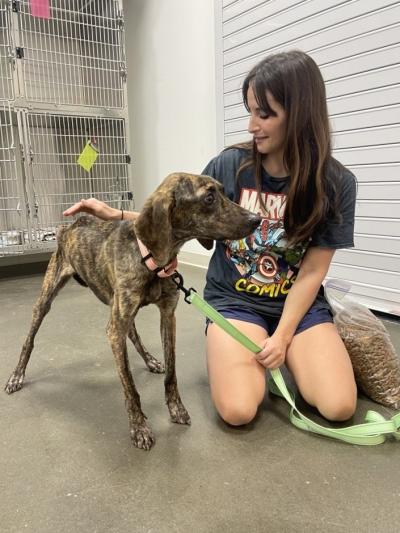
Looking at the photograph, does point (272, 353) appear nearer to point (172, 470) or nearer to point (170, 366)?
point (170, 366)

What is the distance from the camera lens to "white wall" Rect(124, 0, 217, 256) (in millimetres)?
3912

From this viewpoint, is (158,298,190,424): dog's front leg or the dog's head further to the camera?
(158,298,190,424): dog's front leg

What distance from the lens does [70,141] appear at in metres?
4.25

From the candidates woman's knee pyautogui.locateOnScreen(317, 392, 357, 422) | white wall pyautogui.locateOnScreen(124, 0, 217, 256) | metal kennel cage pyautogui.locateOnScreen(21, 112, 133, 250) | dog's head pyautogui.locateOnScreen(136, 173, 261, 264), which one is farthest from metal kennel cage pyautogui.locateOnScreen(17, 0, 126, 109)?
woman's knee pyautogui.locateOnScreen(317, 392, 357, 422)

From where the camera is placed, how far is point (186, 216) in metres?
1.41

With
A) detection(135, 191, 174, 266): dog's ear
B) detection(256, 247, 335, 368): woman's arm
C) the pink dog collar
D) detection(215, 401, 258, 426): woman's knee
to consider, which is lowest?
detection(215, 401, 258, 426): woman's knee

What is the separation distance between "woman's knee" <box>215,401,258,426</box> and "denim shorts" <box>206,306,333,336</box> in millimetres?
343

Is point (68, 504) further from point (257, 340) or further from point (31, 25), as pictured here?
point (31, 25)

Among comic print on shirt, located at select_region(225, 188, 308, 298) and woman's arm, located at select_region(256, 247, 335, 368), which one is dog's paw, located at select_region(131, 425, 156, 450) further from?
comic print on shirt, located at select_region(225, 188, 308, 298)

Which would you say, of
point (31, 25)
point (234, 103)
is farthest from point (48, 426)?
point (31, 25)

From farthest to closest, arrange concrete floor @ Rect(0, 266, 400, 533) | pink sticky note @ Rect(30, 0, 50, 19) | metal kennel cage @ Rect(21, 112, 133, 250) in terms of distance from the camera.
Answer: metal kennel cage @ Rect(21, 112, 133, 250), pink sticky note @ Rect(30, 0, 50, 19), concrete floor @ Rect(0, 266, 400, 533)

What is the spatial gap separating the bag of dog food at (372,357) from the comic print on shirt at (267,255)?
1.04 ft

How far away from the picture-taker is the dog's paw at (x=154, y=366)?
2.01 m

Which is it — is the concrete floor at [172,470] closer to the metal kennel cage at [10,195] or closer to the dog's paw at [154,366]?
the dog's paw at [154,366]
